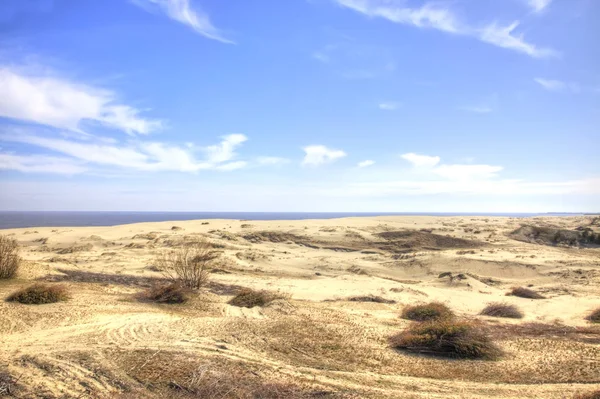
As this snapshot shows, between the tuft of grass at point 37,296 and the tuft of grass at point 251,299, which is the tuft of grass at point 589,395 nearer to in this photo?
the tuft of grass at point 251,299

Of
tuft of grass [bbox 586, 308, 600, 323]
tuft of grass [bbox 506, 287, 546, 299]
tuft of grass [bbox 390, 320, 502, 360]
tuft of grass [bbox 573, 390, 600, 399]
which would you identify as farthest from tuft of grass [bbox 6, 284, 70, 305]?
tuft of grass [bbox 506, 287, 546, 299]

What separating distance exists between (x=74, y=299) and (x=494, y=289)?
1507cm

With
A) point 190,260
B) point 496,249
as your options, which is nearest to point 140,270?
point 190,260

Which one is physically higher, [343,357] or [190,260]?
[190,260]

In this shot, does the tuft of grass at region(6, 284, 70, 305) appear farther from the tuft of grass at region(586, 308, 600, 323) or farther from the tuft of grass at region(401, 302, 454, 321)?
the tuft of grass at region(586, 308, 600, 323)

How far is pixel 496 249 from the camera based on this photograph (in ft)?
81.4

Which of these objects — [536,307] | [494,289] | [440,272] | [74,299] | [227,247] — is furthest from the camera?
[227,247]

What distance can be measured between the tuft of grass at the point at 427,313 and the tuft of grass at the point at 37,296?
898cm

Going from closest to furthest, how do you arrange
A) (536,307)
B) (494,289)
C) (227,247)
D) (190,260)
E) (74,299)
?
(74,299), (536,307), (190,260), (494,289), (227,247)

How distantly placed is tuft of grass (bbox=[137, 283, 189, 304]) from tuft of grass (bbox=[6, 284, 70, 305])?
6.98 feet

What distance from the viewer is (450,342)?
25.0 feet

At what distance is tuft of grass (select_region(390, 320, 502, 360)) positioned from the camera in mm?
7492

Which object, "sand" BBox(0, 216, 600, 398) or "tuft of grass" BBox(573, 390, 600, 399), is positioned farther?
"sand" BBox(0, 216, 600, 398)

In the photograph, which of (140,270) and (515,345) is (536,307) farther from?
(140,270)
